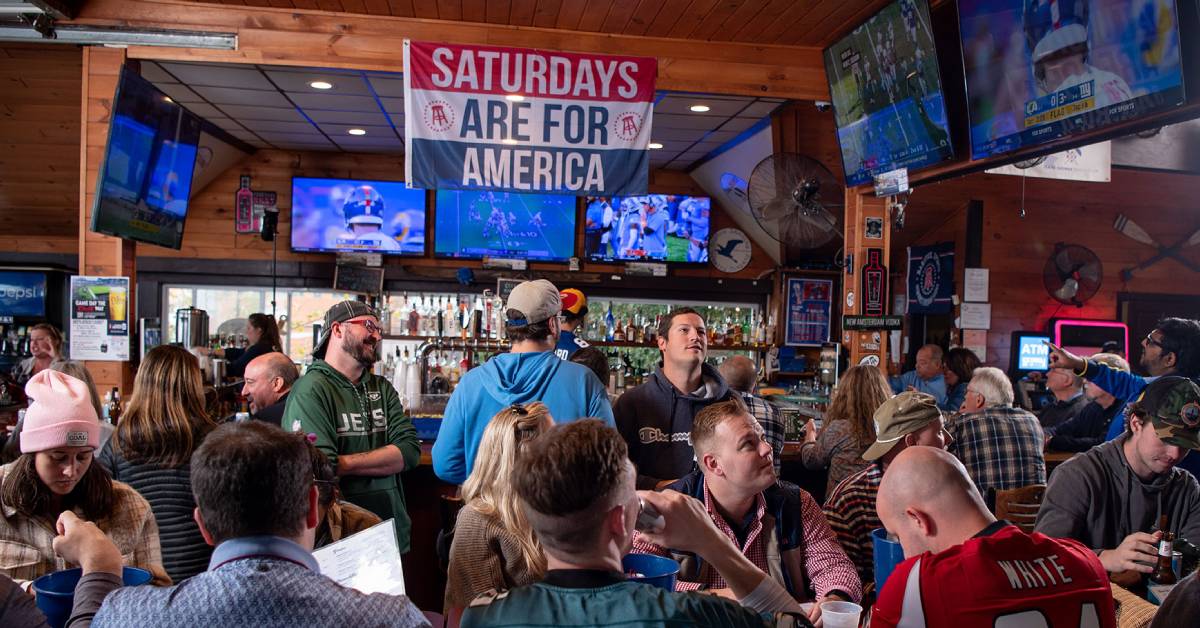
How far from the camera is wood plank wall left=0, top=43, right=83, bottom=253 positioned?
7.03 meters

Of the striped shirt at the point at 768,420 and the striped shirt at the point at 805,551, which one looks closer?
the striped shirt at the point at 805,551

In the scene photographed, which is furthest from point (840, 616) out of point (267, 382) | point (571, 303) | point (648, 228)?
point (648, 228)

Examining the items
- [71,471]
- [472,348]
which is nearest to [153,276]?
[472,348]

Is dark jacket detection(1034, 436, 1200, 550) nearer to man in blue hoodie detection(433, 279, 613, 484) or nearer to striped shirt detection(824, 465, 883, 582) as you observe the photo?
striped shirt detection(824, 465, 883, 582)

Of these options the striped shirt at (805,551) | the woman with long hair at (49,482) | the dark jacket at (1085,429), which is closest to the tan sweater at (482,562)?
the striped shirt at (805,551)

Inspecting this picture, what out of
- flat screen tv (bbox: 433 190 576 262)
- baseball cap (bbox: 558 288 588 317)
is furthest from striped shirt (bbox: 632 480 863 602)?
flat screen tv (bbox: 433 190 576 262)

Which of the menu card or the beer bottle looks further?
the beer bottle

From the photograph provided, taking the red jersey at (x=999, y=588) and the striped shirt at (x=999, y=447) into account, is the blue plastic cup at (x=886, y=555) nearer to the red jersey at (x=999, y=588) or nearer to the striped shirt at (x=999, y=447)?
the red jersey at (x=999, y=588)

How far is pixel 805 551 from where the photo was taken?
2631mm

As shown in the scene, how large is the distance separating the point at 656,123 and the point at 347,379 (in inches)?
197

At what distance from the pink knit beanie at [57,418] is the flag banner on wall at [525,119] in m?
3.03

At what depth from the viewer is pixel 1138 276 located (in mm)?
9547

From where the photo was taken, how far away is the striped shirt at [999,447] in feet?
13.9

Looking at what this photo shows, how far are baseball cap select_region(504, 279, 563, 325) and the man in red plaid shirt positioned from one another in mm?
1016
